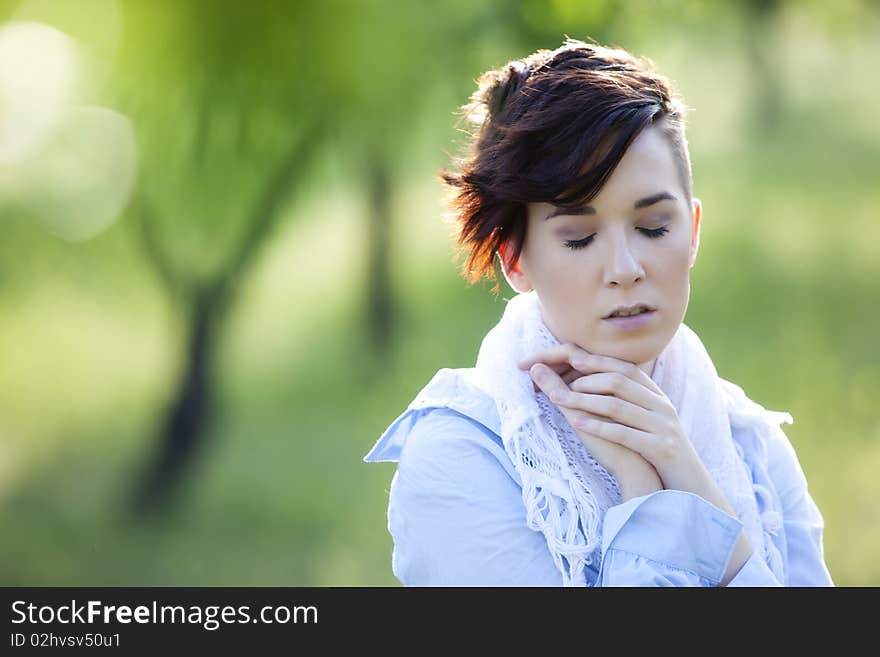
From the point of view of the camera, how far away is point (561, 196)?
1263 mm

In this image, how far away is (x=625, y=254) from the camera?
1.26m

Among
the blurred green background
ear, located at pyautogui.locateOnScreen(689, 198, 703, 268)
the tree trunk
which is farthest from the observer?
the tree trunk

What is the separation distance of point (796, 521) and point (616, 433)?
39cm

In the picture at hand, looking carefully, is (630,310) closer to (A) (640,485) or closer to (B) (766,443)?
(A) (640,485)

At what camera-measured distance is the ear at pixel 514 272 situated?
1398mm

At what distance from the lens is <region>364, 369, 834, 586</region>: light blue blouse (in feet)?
4.01

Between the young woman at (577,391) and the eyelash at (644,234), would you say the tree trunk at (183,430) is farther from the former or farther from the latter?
the eyelash at (644,234)

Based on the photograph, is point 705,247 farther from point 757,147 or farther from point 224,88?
point 224,88

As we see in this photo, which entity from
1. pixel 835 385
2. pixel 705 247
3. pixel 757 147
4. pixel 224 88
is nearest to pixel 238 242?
pixel 224 88

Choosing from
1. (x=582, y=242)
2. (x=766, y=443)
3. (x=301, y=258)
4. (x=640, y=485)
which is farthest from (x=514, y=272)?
(x=301, y=258)

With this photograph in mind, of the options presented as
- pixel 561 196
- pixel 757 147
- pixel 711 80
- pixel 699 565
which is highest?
pixel 711 80

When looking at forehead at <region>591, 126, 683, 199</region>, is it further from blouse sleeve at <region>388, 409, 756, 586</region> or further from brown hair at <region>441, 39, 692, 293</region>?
blouse sleeve at <region>388, 409, 756, 586</region>

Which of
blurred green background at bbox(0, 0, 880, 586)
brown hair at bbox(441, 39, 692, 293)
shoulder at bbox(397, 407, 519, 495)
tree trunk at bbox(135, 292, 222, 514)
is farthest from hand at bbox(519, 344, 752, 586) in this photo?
tree trunk at bbox(135, 292, 222, 514)

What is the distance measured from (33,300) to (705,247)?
2.59 m
